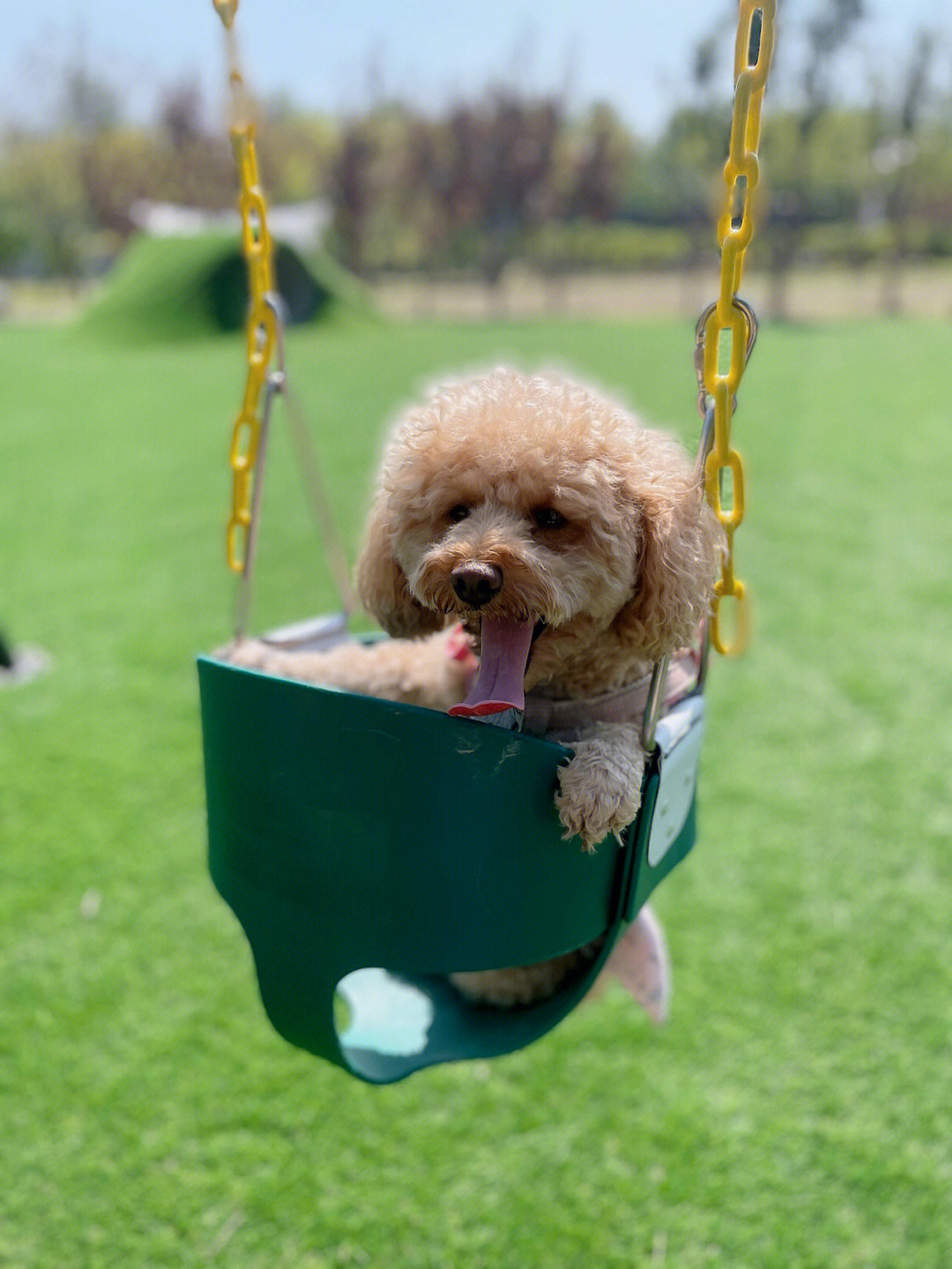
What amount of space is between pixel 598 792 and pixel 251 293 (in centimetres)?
109

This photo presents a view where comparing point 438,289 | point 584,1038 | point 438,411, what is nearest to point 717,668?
point 584,1038

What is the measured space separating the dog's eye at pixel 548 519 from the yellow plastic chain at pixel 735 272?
8.3 inches

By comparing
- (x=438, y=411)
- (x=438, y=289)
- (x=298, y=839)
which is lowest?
(x=438, y=289)

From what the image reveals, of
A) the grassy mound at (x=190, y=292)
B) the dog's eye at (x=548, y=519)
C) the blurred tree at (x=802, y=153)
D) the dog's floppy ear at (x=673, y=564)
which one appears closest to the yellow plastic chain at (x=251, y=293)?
the dog's eye at (x=548, y=519)

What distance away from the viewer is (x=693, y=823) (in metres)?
1.98

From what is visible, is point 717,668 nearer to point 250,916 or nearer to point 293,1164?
point 293,1164

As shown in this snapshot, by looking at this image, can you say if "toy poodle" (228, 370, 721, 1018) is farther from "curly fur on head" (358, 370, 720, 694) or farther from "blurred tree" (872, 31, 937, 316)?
"blurred tree" (872, 31, 937, 316)

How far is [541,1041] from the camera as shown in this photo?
292cm

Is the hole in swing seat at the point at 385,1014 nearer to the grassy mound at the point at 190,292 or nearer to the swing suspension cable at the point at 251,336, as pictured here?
the swing suspension cable at the point at 251,336

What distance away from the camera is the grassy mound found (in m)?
17.8

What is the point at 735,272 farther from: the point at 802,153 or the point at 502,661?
the point at 802,153

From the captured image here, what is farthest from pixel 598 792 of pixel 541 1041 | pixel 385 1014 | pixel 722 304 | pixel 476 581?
pixel 541 1041

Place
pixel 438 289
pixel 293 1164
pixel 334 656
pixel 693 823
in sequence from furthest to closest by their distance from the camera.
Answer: pixel 438 289 < pixel 293 1164 < pixel 334 656 < pixel 693 823

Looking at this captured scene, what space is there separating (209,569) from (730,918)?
419 cm
